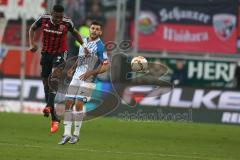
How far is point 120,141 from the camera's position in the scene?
17.5 metres

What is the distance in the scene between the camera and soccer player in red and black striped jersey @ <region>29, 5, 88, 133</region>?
16.4 m

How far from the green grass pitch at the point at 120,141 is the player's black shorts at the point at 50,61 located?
4.79 feet

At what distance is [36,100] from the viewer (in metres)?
25.9

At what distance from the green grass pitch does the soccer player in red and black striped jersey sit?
862mm

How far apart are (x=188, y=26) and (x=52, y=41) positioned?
37.0 feet

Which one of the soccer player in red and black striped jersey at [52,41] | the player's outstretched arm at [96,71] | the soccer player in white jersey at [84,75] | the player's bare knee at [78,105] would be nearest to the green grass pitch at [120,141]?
the soccer player in white jersey at [84,75]

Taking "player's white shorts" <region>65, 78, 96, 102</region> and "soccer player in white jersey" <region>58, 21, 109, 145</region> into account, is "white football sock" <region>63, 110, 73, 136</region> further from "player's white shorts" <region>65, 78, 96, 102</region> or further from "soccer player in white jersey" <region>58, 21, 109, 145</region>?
"player's white shorts" <region>65, 78, 96, 102</region>

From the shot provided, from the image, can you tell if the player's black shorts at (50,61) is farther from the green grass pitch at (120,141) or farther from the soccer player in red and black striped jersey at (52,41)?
the green grass pitch at (120,141)

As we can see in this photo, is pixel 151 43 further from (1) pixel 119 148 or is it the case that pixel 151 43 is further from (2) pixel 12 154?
(2) pixel 12 154

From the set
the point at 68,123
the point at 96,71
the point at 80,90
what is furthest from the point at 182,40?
the point at 68,123

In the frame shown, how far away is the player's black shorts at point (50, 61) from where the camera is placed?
17.0 metres

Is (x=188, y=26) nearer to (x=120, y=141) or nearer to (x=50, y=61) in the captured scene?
(x=120, y=141)

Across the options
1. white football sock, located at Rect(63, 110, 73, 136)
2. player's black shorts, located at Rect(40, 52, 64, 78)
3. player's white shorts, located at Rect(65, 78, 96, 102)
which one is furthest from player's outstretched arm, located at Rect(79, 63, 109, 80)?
player's black shorts, located at Rect(40, 52, 64, 78)

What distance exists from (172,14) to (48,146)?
41.4ft
